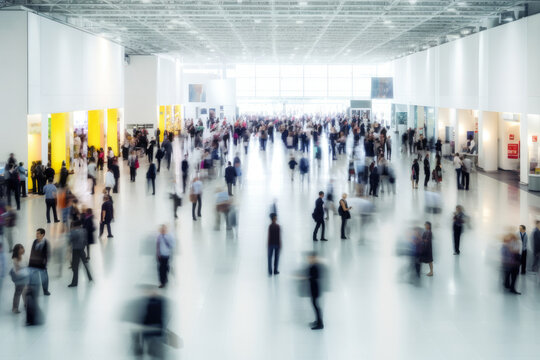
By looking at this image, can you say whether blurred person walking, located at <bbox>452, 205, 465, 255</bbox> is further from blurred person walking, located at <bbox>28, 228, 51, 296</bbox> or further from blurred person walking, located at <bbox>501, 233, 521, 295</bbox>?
blurred person walking, located at <bbox>28, 228, 51, 296</bbox>

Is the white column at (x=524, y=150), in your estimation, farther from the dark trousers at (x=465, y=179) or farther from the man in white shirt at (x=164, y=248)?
the man in white shirt at (x=164, y=248)

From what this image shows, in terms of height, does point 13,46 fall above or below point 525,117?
above

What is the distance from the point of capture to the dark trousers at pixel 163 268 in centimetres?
1078

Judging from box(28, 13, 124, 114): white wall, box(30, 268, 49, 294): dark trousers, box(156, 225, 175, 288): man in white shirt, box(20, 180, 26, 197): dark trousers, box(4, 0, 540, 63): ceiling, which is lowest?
box(30, 268, 49, 294): dark trousers

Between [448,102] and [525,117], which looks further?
[448,102]

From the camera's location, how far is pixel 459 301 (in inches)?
410

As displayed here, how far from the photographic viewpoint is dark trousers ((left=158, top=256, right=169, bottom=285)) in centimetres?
1078

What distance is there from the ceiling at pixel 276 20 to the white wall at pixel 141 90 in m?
1.51

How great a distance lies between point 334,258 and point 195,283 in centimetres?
331

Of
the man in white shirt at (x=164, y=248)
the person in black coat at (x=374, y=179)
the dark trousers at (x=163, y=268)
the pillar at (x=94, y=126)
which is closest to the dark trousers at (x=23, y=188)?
the pillar at (x=94, y=126)

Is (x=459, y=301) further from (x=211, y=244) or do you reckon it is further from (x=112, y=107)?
→ (x=112, y=107)

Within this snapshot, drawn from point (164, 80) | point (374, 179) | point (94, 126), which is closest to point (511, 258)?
point (374, 179)

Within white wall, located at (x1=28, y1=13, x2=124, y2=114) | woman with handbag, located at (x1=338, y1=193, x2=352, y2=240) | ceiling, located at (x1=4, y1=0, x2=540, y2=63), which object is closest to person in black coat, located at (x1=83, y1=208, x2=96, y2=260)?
woman with handbag, located at (x1=338, y1=193, x2=352, y2=240)

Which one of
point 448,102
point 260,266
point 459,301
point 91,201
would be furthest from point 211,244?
point 448,102
